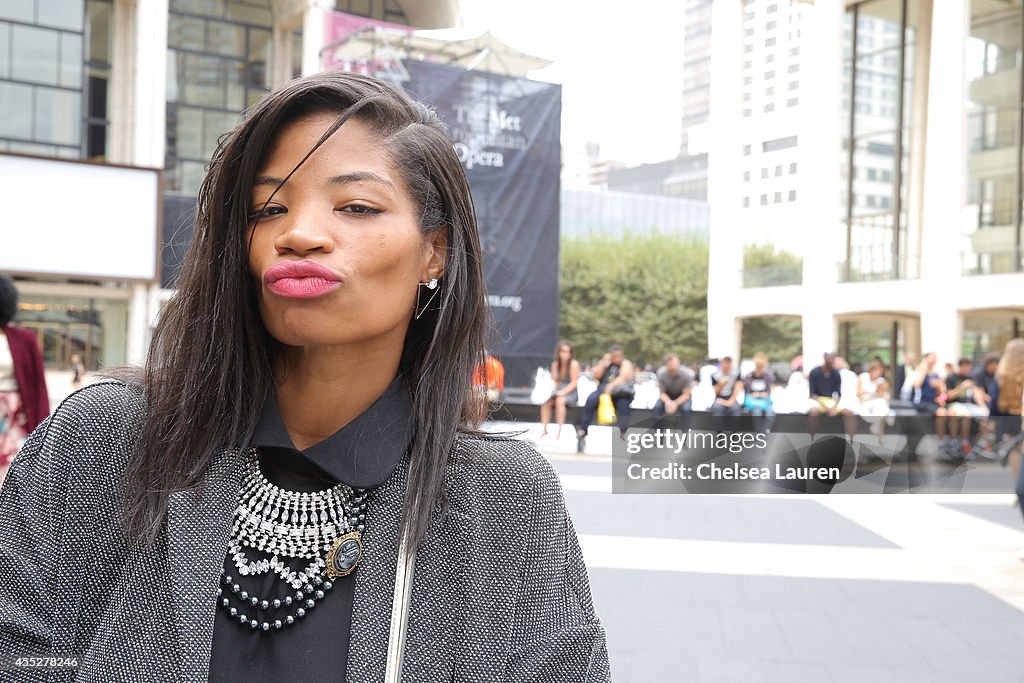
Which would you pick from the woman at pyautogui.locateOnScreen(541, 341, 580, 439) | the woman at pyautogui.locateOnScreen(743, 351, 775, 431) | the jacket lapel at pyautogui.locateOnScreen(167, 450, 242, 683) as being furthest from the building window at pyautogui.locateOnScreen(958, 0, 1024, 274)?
the jacket lapel at pyautogui.locateOnScreen(167, 450, 242, 683)

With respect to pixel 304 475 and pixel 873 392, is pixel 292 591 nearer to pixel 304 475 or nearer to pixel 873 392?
pixel 304 475

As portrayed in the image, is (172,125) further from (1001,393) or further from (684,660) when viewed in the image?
(684,660)

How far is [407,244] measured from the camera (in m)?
1.36

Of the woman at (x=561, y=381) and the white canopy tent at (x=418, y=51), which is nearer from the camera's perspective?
the woman at (x=561, y=381)

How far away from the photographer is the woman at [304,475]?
1.21m

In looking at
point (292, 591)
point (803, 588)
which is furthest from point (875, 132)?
point (292, 591)

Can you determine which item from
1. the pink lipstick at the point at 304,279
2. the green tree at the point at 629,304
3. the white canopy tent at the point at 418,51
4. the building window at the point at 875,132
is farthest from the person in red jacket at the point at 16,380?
the green tree at the point at 629,304

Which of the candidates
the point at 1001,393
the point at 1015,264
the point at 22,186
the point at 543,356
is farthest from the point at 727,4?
the point at 1001,393

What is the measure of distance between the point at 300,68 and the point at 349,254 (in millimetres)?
33897

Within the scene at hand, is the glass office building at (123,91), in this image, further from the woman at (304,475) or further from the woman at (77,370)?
the woman at (304,475)

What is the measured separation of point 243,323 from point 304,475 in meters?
0.22

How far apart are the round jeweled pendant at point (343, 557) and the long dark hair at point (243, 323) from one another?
0.07m

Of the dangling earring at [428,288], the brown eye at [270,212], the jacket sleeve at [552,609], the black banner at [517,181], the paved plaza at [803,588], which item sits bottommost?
the paved plaza at [803,588]

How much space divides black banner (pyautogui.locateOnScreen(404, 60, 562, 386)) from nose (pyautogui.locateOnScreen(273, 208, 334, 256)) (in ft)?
82.8
